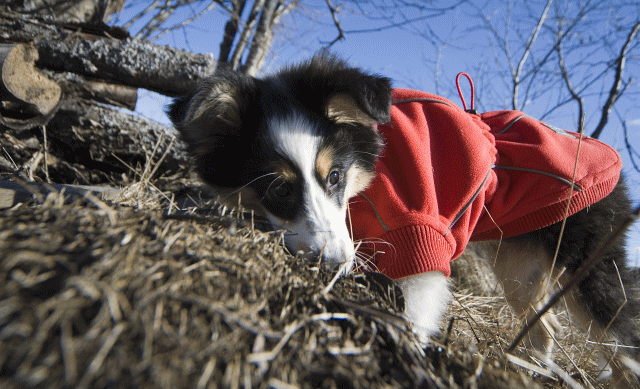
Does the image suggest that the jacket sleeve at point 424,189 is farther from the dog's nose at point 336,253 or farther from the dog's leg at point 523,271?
the dog's leg at point 523,271

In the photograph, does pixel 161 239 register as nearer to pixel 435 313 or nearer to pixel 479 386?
pixel 479 386

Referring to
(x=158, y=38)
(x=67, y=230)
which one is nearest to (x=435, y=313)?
(x=67, y=230)

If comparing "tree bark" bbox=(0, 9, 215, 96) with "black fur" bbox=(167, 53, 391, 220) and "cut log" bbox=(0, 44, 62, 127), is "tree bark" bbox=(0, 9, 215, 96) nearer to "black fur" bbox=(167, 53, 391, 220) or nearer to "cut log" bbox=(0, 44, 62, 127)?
"cut log" bbox=(0, 44, 62, 127)

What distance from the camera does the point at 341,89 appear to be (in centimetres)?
171

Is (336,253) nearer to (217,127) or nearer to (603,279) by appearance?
(217,127)

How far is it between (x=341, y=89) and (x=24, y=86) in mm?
2169

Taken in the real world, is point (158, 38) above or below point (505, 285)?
above

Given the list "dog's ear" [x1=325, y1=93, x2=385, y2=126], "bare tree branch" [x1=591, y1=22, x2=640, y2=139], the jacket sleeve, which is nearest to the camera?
the jacket sleeve

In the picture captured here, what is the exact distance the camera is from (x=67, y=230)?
0.79 m

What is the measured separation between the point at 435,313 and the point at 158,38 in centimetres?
500

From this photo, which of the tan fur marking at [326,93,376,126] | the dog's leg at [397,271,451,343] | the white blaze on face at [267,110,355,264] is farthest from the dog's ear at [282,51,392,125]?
the dog's leg at [397,271,451,343]

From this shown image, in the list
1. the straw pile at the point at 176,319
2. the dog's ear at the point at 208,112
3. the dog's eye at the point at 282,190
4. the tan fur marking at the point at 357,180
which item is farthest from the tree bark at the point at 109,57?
the straw pile at the point at 176,319

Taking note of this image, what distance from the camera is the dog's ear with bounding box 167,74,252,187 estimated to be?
1.60 metres

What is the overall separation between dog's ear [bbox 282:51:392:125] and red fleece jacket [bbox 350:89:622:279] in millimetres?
245
